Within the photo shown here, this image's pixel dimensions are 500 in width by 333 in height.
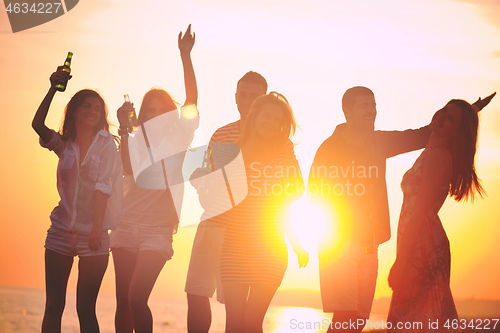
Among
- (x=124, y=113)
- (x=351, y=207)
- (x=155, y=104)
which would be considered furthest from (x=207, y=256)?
(x=124, y=113)

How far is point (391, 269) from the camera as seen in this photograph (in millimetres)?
4637

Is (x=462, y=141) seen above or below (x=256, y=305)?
above

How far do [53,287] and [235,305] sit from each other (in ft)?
5.35

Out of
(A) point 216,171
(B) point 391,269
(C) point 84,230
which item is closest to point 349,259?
(B) point 391,269

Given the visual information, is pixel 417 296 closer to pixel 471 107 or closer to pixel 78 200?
pixel 471 107

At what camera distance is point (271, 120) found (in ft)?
12.1

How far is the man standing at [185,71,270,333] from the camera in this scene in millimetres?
4754

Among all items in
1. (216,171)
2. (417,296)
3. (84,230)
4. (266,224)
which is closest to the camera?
(266,224)

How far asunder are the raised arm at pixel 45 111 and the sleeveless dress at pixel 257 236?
5.98 feet

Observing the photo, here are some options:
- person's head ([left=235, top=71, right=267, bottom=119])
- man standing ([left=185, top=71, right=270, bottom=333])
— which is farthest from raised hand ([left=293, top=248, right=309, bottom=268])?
person's head ([left=235, top=71, right=267, bottom=119])

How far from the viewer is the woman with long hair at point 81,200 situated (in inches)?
162

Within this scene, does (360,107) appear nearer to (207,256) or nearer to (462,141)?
(462,141)

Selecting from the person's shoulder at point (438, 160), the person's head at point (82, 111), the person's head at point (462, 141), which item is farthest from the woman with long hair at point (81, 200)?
the person's head at point (462, 141)

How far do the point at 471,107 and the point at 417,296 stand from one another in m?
1.84
